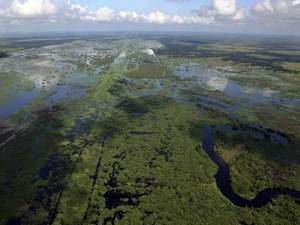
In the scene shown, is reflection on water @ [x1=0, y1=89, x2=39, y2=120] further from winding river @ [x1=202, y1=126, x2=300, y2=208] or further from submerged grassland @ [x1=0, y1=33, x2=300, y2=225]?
winding river @ [x1=202, y1=126, x2=300, y2=208]

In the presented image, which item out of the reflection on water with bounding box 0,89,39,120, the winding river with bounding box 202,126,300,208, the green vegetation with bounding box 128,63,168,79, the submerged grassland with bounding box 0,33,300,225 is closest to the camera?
the submerged grassland with bounding box 0,33,300,225

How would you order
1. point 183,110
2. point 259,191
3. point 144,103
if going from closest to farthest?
1. point 259,191
2. point 183,110
3. point 144,103

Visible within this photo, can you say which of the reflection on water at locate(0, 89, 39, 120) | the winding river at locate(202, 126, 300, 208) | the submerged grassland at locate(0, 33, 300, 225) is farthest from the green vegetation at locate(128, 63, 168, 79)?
the winding river at locate(202, 126, 300, 208)

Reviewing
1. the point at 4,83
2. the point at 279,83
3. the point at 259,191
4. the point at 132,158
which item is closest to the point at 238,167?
the point at 259,191

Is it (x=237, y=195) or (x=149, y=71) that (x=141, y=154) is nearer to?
(x=237, y=195)

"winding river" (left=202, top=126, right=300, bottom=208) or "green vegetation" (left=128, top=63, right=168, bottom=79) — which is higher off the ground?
"winding river" (left=202, top=126, right=300, bottom=208)

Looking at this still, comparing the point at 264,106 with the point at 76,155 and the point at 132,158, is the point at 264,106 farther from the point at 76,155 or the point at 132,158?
the point at 76,155

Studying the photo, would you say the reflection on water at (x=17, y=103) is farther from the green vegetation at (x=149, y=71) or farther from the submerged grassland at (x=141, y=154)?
the green vegetation at (x=149, y=71)

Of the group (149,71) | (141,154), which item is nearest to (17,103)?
(141,154)

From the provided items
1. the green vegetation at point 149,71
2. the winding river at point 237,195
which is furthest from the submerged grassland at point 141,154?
the green vegetation at point 149,71
